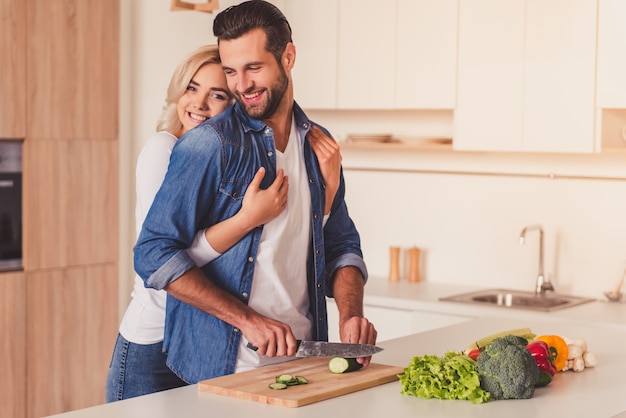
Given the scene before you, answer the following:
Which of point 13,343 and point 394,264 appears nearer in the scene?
point 13,343

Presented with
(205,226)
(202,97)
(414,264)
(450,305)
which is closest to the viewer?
(205,226)

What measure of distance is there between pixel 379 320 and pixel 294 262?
6.87 ft

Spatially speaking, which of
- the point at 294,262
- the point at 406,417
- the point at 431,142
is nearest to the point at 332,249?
the point at 294,262

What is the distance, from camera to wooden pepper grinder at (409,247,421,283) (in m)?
4.99

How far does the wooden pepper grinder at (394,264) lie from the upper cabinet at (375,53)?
0.73m

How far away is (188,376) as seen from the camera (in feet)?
8.11

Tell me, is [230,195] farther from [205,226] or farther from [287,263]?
[287,263]

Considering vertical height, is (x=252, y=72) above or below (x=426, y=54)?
below

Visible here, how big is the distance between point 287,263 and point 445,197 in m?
2.63

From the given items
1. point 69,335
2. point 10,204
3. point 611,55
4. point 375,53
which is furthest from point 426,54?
point 69,335

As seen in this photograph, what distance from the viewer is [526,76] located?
441 cm

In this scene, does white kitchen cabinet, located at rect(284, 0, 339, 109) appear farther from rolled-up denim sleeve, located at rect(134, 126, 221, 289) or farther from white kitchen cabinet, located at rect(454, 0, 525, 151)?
rolled-up denim sleeve, located at rect(134, 126, 221, 289)

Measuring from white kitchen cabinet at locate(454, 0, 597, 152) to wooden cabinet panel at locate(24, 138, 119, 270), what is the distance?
67.4 inches

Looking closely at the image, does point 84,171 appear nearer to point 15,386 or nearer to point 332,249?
point 15,386
